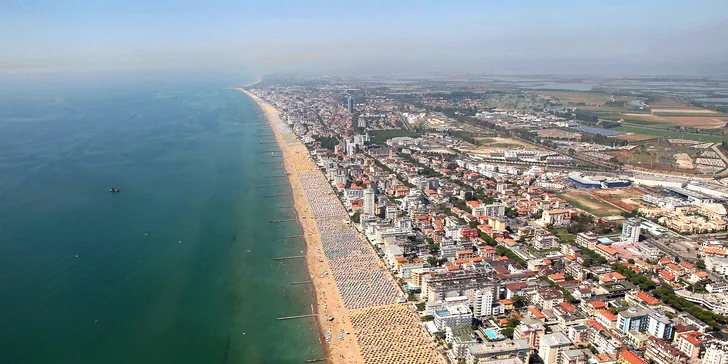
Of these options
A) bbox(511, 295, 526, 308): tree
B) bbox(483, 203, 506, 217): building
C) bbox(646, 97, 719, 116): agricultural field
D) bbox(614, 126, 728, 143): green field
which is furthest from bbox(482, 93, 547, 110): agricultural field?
bbox(511, 295, 526, 308): tree

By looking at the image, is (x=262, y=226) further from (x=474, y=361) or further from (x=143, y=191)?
(x=474, y=361)

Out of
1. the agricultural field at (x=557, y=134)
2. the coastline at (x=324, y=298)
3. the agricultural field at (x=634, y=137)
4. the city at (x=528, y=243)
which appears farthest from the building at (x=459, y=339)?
the agricultural field at (x=634, y=137)

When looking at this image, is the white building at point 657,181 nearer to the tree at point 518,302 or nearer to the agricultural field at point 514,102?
the tree at point 518,302

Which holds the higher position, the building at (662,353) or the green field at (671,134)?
the green field at (671,134)

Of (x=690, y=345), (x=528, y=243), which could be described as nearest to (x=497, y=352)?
(x=690, y=345)

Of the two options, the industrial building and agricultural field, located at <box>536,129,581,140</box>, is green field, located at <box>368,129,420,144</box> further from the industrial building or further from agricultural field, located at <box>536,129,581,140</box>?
the industrial building

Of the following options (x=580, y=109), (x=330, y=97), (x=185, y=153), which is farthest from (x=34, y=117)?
(x=580, y=109)
